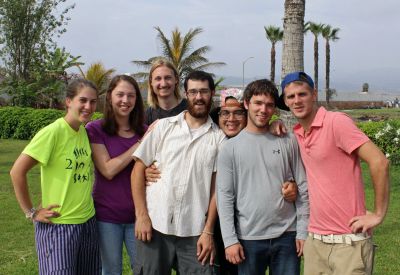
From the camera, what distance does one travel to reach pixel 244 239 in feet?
11.0

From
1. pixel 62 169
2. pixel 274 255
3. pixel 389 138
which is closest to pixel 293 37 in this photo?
pixel 274 255

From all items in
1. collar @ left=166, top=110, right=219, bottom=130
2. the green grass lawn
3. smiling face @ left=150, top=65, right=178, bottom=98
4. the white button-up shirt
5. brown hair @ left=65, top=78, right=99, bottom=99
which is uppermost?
smiling face @ left=150, top=65, right=178, bottom=98

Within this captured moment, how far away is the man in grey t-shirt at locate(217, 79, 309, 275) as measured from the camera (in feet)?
10.8

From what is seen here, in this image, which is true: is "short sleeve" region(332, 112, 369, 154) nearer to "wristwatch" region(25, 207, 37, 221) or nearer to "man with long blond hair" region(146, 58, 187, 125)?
"man with long blond hair" region(146, 58, 187, 125)

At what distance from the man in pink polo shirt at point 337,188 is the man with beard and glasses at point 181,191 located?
674 millimetres

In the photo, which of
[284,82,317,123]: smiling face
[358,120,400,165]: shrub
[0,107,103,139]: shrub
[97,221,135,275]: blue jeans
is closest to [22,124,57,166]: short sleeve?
[97,221,135,275]: blue jeans

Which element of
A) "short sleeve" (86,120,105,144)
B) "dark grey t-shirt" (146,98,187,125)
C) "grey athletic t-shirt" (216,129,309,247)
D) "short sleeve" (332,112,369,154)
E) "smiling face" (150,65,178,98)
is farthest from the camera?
"dark grey t-shirt" (146,98,187,125)

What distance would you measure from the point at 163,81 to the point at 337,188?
204 cm

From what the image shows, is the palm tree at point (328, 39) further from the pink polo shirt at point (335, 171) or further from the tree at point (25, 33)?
the pink polo shirt at point (335, 171)

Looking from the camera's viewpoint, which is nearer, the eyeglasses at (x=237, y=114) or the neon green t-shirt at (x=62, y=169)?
the neon green t-shirt at (x=62, y=169)

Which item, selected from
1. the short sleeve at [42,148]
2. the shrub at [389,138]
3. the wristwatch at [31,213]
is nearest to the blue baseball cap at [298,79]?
the short sleeve at [42,148]

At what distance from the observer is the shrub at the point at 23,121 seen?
21.4 meters

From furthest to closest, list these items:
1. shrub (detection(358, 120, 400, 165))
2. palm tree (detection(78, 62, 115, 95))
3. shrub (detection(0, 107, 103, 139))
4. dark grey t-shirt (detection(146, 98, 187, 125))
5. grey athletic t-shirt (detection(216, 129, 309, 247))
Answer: palm tree (detection(78, 62, 115, 95)), shrub (detection(0, 107, 103, 139)), shrub (detection(358, 120, 400, 165)), dark grey t-shirt (detection(146, 98, 187, 125)), grey athletic t-shirt (detection(216, 129, 309, 247))

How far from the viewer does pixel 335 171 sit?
3.16 meters
